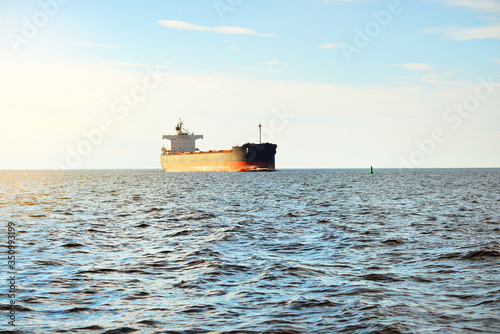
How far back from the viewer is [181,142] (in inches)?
4993

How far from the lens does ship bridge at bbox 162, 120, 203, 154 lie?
125750mm

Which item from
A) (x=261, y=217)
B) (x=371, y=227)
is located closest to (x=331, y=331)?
(x=371, y=227)

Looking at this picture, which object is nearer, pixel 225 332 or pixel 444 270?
pixel 225 332

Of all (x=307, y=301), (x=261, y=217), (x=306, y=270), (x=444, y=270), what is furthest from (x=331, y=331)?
(x=261, y=217)

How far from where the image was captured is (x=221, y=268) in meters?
11.3

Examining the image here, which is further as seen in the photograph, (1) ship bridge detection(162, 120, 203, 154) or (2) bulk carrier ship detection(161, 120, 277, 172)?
(1) ship bridge detection(162, 120, 203, 154)

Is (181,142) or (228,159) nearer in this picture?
(228,159)

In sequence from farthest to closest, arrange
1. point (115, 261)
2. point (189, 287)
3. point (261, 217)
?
point (261, 217) < point (115, 261) < point (189, 287)

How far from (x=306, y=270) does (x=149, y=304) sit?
4158mm

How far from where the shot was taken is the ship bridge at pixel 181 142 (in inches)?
4951

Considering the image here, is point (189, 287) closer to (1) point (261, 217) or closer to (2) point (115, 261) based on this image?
(2) point (115, 261)

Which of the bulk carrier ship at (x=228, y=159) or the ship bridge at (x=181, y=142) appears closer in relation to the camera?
Result: the bulk carrier ship at (x=228, y=159)

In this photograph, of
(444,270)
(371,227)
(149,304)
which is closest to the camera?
(149,304)

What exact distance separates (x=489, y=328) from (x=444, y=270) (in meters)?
4.00
